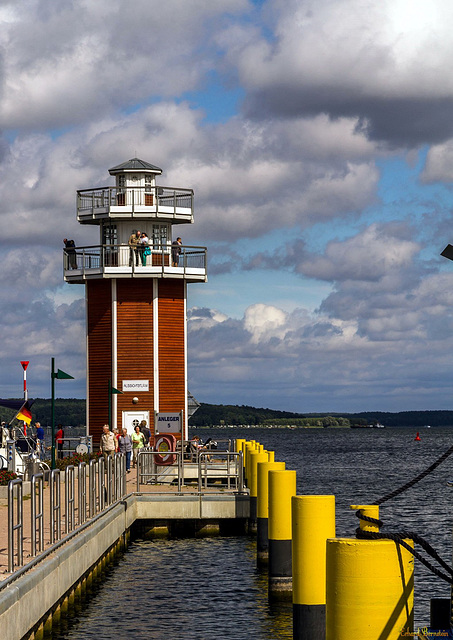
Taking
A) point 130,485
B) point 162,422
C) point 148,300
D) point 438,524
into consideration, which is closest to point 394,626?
point 130,485

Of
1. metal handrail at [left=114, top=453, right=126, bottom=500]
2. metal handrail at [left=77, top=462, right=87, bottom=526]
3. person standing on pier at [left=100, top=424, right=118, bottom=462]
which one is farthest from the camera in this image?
person standing on pier at [left=100, top=424, right=118, bottom=462]

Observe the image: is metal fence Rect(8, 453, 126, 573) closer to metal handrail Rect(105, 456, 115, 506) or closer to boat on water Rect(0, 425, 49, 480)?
metal handrail Rect(105, 456, 115, 506)

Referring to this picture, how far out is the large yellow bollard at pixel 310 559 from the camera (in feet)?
40.2

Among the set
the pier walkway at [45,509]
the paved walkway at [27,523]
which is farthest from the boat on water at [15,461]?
the paved walkway at [27,523]

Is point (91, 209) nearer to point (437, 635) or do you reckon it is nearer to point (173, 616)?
point (173, 616)

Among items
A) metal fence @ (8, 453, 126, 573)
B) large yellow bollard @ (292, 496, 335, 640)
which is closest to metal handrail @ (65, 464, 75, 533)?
metal fence @ (8, 453, 126, 573)

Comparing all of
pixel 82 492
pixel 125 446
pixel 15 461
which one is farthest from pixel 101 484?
pixel 125 446

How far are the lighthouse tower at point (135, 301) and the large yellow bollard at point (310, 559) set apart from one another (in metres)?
31.0

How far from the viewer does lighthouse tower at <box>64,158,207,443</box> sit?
146 ft

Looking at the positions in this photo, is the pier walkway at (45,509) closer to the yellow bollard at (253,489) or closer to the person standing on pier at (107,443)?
the yellow bollard at (253,489)

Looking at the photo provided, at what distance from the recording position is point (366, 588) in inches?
309

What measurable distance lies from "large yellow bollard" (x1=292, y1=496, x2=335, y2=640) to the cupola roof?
35.3 m

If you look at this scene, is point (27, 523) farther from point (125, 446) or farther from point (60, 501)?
point (125, 446)

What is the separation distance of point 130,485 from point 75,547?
13.3 meters
